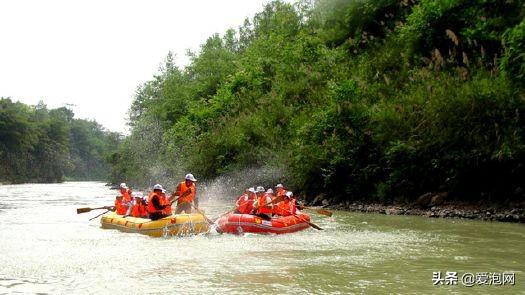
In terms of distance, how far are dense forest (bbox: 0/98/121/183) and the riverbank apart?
224ft

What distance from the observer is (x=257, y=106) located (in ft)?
111

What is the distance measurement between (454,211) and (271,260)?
370 inches

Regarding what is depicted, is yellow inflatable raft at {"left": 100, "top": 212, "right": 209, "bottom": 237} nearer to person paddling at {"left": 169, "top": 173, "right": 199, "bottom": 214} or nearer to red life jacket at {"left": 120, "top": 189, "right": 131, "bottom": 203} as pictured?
person paddling at {"left": 169, "top": 173, "right": 199, "bottom": 214}

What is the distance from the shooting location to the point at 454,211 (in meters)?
17.6

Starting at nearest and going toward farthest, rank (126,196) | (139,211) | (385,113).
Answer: (139,211), (126,196), (385,113)

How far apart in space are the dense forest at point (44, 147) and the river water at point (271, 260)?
72.9 metres

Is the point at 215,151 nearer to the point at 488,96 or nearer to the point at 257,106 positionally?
the point at 257,106

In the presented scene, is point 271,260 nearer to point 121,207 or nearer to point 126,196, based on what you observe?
point 121,207

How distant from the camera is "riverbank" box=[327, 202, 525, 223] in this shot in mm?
16109

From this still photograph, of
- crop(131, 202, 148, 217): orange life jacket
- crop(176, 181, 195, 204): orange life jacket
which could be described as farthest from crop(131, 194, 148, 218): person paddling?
crop(176, 181, 195, 204): orange life jacket

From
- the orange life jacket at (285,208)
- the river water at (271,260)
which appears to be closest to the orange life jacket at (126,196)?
the river water at (271,260)

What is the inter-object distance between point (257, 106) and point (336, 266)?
24659 mm

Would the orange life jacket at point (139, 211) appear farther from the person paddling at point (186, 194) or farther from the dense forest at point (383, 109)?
the dense forest at point (383, 109)

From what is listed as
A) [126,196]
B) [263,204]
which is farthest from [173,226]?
[126,196]
